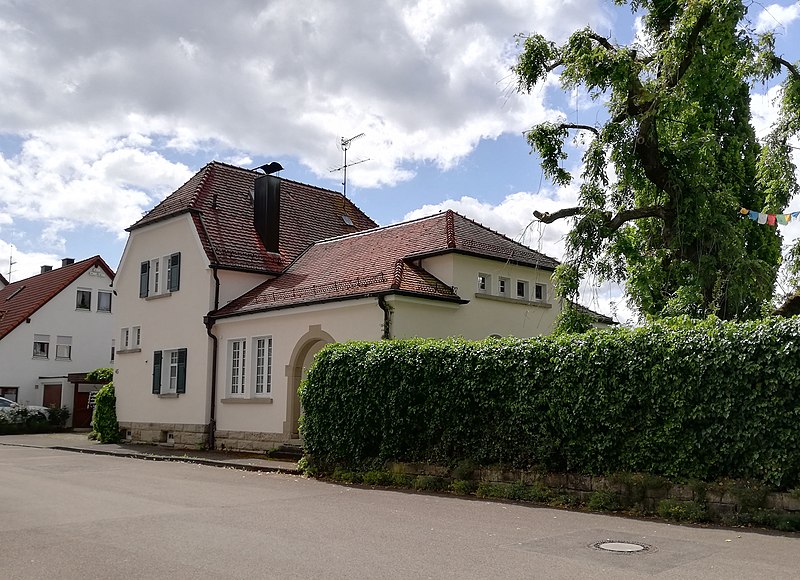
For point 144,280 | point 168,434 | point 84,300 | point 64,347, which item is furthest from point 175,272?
point 84,300

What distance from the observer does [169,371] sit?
2686 centimetres

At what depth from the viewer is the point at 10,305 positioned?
45.9m

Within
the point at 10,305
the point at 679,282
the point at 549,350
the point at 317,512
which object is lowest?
the point at 317,512

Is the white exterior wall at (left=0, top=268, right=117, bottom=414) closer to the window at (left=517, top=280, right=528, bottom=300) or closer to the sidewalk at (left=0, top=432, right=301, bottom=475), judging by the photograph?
the sidewalk at (left=0, top=432, right=301, bottom=475)

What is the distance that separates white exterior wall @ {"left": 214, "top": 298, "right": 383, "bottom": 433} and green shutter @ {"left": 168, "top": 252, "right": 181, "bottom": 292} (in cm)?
280

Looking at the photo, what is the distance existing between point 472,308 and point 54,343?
2913cm

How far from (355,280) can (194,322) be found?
661cm

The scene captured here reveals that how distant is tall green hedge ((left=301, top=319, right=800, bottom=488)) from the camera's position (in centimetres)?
1130

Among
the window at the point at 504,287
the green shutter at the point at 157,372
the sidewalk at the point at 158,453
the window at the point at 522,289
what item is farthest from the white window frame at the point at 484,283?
the green shutter at the point at 157,372

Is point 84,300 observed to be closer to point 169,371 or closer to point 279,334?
point 169,371

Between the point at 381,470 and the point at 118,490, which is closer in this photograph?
the point at 118,490

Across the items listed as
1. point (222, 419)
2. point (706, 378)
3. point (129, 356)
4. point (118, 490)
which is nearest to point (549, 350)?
point (706, 378)

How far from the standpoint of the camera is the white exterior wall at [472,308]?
66.8ft

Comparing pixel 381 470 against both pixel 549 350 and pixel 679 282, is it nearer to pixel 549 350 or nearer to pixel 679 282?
pixel 549 350
